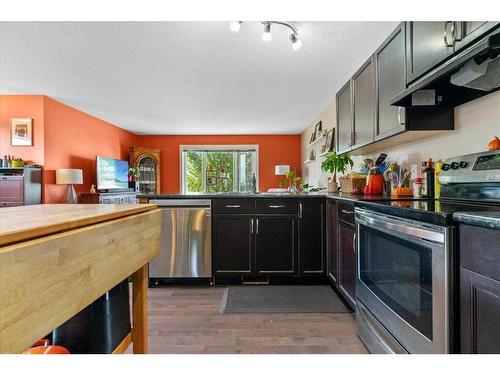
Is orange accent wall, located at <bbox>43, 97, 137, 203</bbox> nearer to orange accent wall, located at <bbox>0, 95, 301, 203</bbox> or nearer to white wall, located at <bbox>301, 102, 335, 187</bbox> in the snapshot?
orange accent wall, located at <bbox>0, 95, 301, 203</bbox>

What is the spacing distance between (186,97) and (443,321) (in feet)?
13.7

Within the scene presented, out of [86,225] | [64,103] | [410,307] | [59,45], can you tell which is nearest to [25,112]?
[64,103]

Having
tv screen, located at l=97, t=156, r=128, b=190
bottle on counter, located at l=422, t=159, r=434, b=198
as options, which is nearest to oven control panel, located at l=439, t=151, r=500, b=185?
bottle on counter, located at l=422, t=159, r=434, b=198

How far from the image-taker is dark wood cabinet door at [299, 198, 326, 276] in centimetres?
295

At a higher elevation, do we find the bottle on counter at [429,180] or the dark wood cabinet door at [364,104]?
the dark wood cabinet door at [364,104]

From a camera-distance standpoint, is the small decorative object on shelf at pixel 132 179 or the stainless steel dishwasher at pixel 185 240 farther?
the small decorative object on shelf at pixel 132 179

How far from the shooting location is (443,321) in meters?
1.05

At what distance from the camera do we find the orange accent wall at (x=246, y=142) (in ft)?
25.3

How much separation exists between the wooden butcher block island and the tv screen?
511 centimetres

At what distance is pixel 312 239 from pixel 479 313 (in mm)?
2064

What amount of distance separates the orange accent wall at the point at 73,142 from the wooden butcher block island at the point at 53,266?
4.31 m

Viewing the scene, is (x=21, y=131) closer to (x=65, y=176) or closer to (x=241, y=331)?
(x=65, y=176)

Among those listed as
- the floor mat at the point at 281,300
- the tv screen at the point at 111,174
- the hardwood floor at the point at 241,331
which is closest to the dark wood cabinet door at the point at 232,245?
the floor mat at the point at 281,300

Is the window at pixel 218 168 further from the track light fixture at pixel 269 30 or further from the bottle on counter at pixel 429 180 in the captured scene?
the bottle on counter at pixel 429 180
